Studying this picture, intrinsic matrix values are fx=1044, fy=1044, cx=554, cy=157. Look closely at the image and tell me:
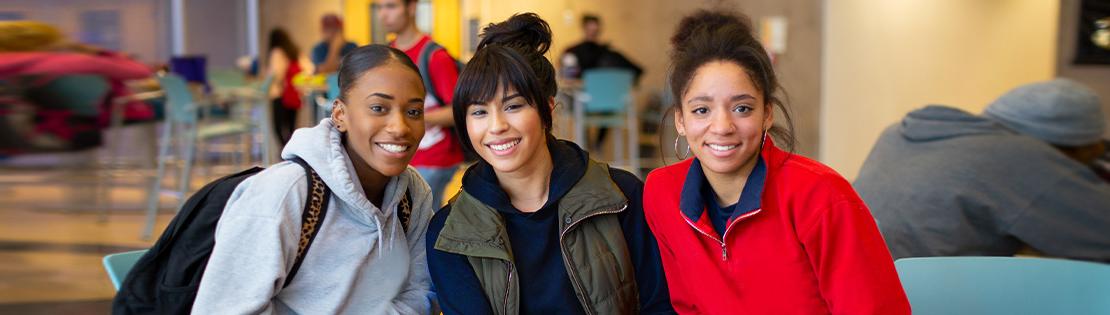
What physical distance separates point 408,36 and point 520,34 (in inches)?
60.6

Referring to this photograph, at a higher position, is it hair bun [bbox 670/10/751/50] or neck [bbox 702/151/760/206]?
hair bun [bbox 670/10/751/50]

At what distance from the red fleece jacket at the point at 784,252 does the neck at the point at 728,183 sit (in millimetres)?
23

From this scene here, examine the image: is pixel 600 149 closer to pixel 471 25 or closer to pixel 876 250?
pixel 471 25

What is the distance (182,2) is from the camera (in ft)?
32.9

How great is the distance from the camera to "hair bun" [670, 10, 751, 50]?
1662 millimetres

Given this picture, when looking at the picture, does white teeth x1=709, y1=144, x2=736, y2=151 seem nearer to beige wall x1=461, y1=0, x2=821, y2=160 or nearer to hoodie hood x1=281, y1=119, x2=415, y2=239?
hoodie hood x1=281, y1=119, x2=415, y2=239

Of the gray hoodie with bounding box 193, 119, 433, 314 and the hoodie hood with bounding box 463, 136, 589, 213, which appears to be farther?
the hoodie hood with bounding box 463, 136, 589, 213

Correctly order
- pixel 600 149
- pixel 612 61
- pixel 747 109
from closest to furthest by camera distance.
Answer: pixel 747 109
pixel 612 61
pixel 600 149

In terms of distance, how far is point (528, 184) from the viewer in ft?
5.85

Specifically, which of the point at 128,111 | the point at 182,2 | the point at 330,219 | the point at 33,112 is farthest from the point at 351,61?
the point at 182,2

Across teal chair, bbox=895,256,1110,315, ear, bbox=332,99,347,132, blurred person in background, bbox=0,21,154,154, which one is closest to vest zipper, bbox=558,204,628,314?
ear, bbox=332,99,347,132

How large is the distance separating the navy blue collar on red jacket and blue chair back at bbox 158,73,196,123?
176 inches

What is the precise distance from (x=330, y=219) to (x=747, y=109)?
69cm

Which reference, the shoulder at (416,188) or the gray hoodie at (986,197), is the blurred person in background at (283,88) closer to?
the gray hoodie at (986,197)
